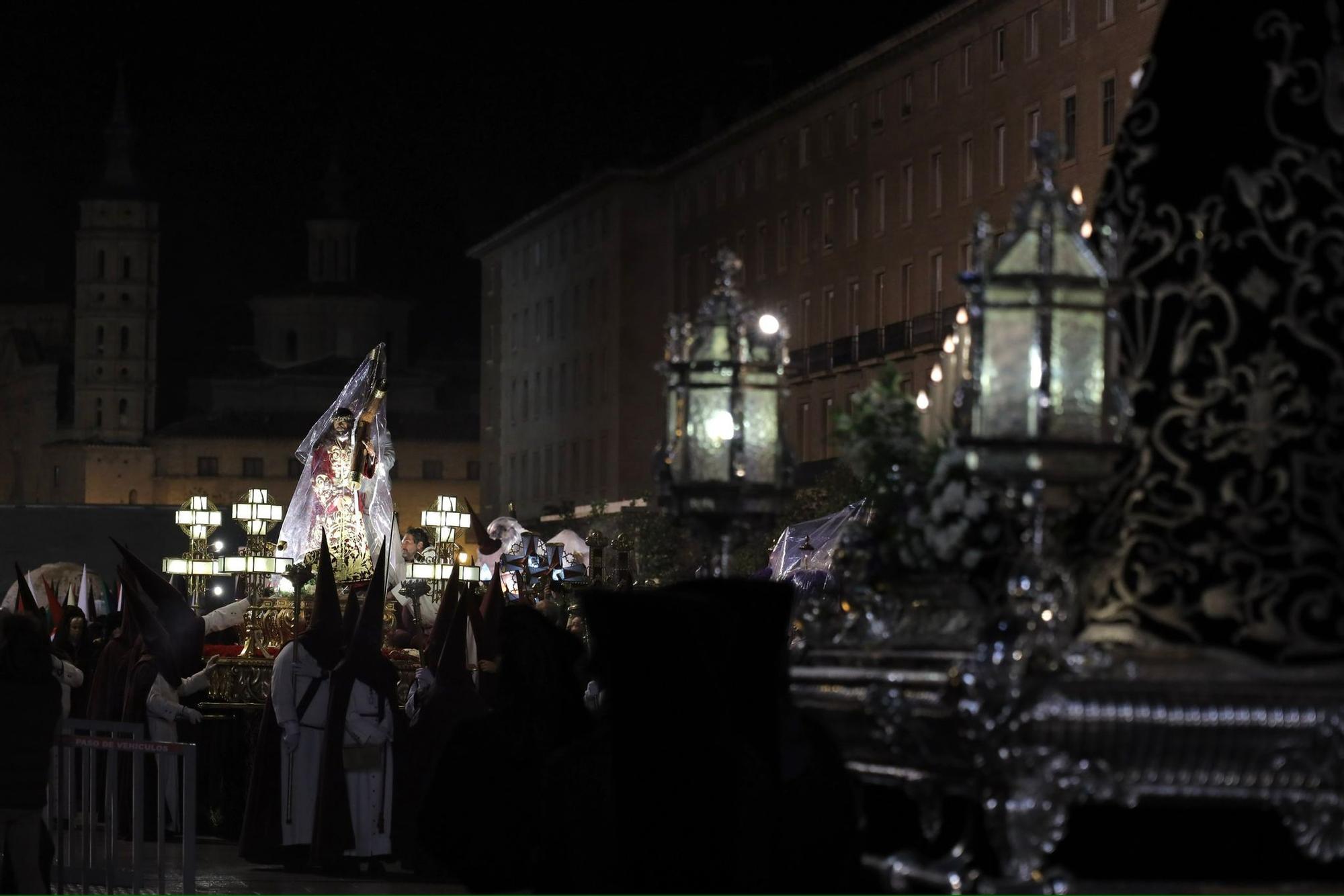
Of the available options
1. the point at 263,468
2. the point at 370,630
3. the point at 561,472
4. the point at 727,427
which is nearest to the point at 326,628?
the point at 370,630

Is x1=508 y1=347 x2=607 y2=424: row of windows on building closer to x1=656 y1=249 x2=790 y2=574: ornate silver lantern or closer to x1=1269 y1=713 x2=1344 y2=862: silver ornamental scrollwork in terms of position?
x1=656 y1=249 x2=790 y2=574: ornate silver lantern

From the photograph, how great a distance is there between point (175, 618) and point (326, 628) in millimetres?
2487

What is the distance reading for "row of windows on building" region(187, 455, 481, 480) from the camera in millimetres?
135625

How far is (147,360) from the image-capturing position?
14525 centimetres

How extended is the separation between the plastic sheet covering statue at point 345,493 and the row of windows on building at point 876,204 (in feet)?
90.9

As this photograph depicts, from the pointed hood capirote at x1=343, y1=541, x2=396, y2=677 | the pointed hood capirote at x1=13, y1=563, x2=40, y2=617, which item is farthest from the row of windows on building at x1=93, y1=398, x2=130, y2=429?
the pointed hood capirote at x1=343, y1=541, x2=396, y2=677

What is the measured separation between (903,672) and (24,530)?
54.8 m

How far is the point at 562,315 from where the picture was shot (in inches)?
3976

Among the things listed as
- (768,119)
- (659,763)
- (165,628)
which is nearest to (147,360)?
(768,119)

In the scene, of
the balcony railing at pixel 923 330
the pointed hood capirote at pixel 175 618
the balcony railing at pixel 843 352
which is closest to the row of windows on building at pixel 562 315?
the balcony railing at pixel 843 352

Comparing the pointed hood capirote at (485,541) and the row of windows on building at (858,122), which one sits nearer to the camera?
the pointed hood capirote at (485,541)

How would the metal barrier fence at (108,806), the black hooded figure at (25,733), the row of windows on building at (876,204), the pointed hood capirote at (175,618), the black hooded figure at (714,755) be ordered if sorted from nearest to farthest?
1. the black hooded figure at (714,755)
2. the black hooded figure at (25,733)
3. the metal barrier fence at (108,806)
4. the pointed hood capirote at (175,618)
5. the row of windows on building at (876,204)

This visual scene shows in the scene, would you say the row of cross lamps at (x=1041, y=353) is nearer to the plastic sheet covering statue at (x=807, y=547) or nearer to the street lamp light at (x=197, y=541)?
the plastic sheet covering statue at (x=807, y=547)

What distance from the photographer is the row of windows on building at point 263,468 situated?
135625 mm
